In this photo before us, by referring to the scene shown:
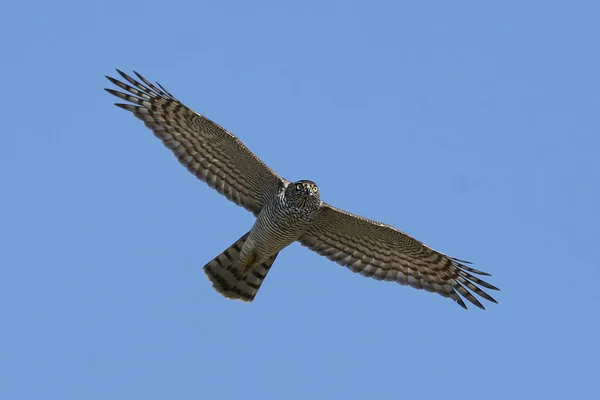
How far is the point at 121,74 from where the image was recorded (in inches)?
900

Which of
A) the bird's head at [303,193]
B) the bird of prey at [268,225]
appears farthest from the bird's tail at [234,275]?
the bird's head at [303,193]

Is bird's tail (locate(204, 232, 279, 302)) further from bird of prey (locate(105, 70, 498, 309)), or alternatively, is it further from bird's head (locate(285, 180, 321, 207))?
bird's head (locate(285, 180, 321, 207))

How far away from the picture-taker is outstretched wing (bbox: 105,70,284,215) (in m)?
22.8

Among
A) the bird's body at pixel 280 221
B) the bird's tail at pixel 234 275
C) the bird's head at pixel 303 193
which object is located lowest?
the bird's tail at pixel 234 275

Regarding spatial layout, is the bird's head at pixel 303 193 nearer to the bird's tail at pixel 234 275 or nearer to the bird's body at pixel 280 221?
the bird's body at pixel 280 221

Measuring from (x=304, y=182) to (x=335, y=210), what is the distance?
90cm

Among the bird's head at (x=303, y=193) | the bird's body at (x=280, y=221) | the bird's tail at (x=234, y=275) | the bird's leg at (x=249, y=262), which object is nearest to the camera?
the bird's head at (x=303, y=193)

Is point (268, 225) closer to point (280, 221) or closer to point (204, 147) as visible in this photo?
point (280, 221)

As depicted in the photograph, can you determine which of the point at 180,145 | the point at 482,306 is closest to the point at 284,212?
the point at 180,145

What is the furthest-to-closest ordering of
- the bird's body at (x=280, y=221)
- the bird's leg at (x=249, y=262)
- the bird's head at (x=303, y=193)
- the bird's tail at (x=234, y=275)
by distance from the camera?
the bird's tail at (x=234, y=275) → the bird's leg at (x=249, y=262) → the bird's body at (x=280, y=221) → the bird's head at (x=303, y=193)

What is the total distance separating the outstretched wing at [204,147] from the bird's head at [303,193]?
0.52 metres

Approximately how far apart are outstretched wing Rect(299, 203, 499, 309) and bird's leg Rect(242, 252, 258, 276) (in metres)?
0.84

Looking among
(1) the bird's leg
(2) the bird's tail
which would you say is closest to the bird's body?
(1) the bird's leg

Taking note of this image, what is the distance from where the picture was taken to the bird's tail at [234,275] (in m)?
23.7
